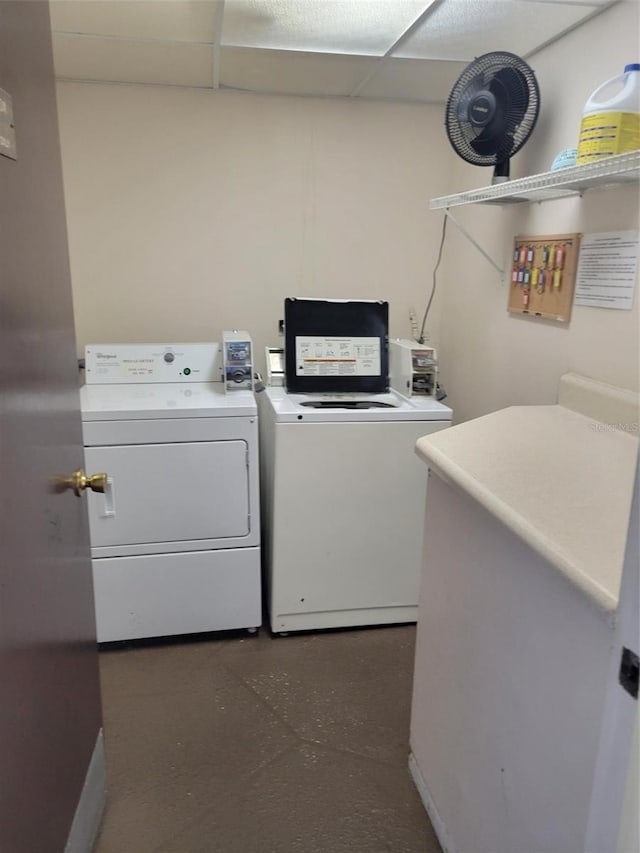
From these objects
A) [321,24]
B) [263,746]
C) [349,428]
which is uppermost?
[321,24]

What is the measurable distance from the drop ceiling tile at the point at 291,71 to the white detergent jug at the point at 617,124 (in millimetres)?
1051

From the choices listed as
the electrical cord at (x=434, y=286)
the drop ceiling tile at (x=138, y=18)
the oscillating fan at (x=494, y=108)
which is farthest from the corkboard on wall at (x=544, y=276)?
the drop ceiling tile at (x=138, y=18)

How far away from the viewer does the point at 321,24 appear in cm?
195

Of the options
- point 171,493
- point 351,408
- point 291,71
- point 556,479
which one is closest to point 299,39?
point 291,71

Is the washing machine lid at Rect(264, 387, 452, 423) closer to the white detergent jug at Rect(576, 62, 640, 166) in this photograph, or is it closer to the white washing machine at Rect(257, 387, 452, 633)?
the white washing machine at Rect(257, 387, 452, 633)

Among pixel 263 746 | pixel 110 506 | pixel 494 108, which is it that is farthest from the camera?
pixel 110 506

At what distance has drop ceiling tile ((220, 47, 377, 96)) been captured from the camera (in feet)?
7.47

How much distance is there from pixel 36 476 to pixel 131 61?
1967 millimetres

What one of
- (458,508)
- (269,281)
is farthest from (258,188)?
(458,508)

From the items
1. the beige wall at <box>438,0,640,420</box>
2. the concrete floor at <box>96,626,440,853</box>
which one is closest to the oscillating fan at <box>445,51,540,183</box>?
the beige wall at <box>438,0,640,420</box>

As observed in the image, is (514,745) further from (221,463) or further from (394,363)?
(394,363)

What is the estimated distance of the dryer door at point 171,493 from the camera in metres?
2.18

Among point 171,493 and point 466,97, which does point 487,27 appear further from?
point 171,493

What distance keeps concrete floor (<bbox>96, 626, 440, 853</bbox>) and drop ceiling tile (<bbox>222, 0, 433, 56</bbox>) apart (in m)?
2.20
